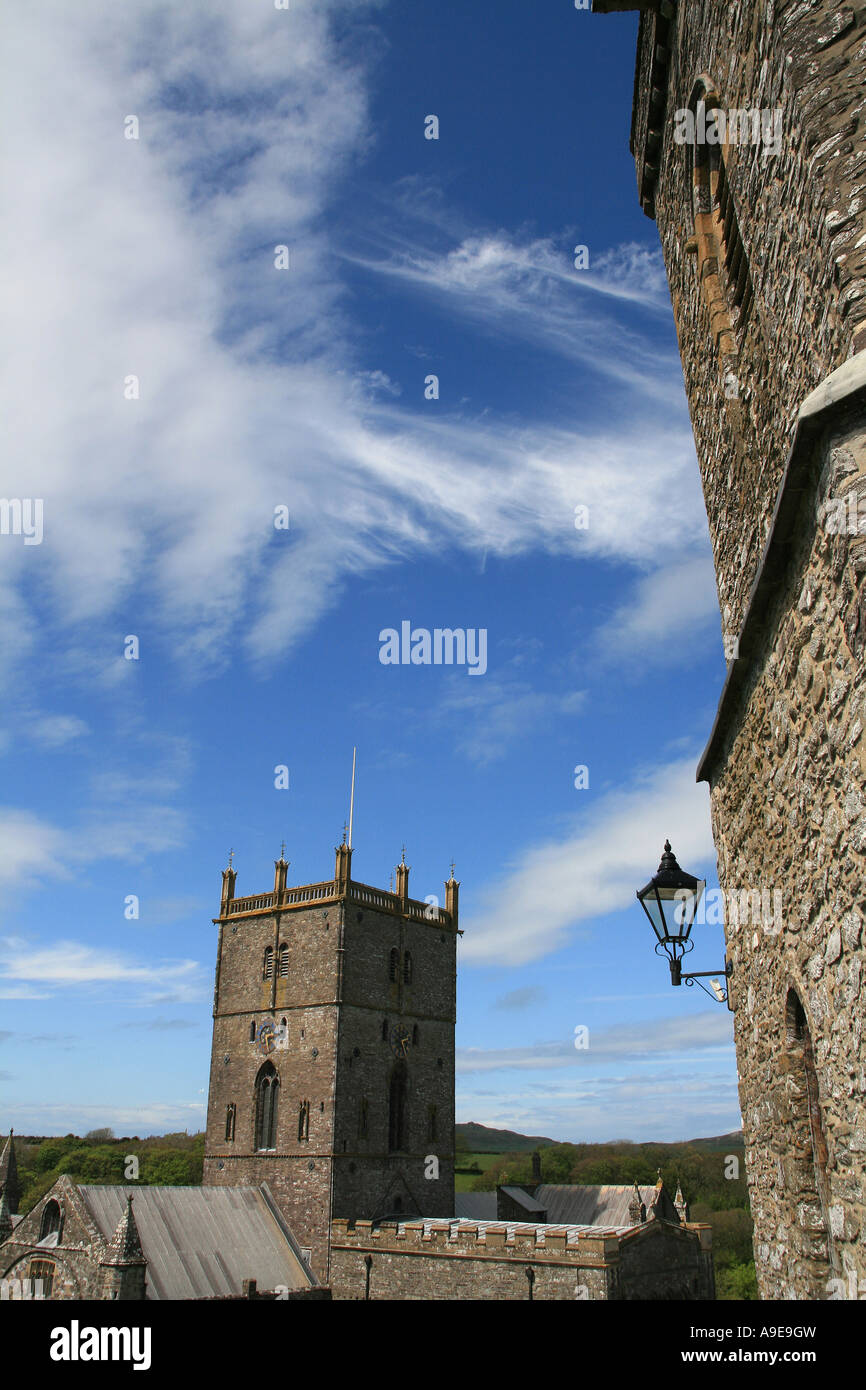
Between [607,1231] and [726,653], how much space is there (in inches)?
1205

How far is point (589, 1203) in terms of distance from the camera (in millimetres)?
45031

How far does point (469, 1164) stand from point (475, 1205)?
4614 centimetres

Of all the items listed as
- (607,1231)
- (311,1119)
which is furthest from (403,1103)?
(607,1231)

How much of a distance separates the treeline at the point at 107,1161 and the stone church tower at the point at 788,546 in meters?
48.0

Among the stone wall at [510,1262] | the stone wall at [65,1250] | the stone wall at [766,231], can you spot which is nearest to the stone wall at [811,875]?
the stone wall at [766,231]

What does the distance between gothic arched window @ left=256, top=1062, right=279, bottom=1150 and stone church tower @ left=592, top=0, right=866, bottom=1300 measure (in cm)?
3490

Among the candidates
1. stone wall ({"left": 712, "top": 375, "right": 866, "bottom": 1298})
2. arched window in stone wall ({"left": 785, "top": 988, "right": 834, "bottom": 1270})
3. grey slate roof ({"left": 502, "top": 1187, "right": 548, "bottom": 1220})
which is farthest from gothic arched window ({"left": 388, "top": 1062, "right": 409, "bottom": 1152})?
arched window in stone wall ({"left": 785, "top": 988, "right": 834, "bottom": 1270})

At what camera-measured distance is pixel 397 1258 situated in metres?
32.0

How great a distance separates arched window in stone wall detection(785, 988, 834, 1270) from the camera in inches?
181

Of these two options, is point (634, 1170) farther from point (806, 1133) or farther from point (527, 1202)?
point (806, 1133)

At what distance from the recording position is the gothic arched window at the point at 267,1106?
122 feet

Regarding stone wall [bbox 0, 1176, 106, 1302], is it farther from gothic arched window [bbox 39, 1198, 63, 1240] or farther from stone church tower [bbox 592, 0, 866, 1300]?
stone church tower [bbox 592, 0, 866, 1300]

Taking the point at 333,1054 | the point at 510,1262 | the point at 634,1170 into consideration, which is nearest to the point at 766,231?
the point at 510,1262
